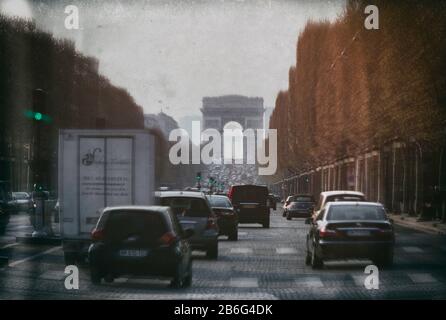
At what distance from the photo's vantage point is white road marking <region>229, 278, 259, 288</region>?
21.9 metres

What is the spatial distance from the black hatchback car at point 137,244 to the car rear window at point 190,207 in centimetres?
975

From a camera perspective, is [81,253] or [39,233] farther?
[39,233]

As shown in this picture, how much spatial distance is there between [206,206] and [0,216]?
56.3 ft

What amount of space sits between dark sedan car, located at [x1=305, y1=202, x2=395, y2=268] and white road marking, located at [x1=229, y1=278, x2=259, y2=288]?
8.25ft

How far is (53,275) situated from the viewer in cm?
2406

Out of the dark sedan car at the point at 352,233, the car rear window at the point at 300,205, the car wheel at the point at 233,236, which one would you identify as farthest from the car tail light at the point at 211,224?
the car rear window at the point at 300,205

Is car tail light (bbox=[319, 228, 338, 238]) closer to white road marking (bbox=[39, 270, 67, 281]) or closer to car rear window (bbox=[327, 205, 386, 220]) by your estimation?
car rear window (bbox=[327, 205, 386, 220])

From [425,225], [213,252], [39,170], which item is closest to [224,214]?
[39,170]

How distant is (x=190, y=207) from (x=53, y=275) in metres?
6.41

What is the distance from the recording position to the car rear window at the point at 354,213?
26.1 metres

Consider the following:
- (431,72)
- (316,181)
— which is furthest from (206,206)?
(316,181)
